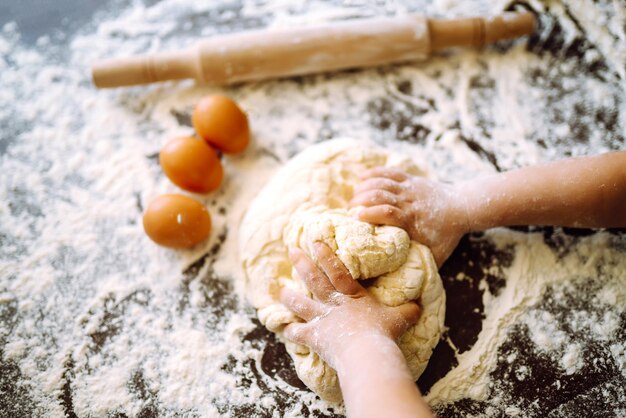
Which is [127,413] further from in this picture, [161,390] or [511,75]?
[511,75]

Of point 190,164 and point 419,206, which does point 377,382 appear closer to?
point 419,206

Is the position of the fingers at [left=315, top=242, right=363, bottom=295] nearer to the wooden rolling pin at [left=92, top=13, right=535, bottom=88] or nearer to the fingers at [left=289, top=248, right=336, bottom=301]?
the fingers at [left=289, top=248, right=336, bottom=301]

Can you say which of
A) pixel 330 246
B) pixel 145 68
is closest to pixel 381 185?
pixel 330 246

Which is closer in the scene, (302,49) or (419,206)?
(419,206)

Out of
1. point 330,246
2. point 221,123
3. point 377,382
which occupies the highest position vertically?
point 221,123

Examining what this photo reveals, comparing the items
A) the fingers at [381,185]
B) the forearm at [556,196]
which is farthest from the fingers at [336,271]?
the forearm at [556,196]

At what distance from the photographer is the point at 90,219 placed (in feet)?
4.33

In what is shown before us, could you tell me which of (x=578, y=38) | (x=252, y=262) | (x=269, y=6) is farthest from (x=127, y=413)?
(x=578, y=38)

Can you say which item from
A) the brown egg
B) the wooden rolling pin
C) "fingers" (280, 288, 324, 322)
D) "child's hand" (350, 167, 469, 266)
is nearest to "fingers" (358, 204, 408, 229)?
"child's hand" (350, 167, 469, 266)

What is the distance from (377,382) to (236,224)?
1.94 feet

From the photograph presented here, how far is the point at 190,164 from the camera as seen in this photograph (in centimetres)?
122

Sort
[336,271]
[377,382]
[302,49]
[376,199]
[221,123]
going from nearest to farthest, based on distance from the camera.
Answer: [377,382] → [336,271] → [376,199] → [221,123] → [302,49]

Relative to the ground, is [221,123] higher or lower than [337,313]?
higher

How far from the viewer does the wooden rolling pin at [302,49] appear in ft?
4.51
